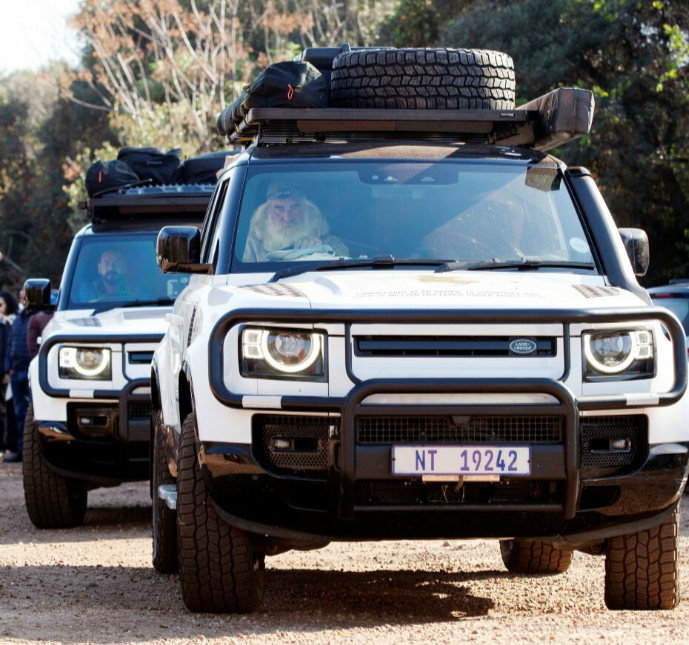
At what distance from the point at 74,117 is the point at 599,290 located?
4134cm

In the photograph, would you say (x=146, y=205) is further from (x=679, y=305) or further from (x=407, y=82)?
(x=407, y=82)

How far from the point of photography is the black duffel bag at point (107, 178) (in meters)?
11.6

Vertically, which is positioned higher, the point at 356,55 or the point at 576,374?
the point at 356,55

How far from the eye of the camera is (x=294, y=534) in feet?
17.1

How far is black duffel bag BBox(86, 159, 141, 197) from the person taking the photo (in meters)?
11.6

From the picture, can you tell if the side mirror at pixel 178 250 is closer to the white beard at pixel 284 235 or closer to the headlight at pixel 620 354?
the white beard at pixel 284 235

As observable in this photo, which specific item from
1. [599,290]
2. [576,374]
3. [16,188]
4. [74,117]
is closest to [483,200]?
[599,290]

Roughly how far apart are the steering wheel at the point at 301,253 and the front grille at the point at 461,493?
1.27 meters

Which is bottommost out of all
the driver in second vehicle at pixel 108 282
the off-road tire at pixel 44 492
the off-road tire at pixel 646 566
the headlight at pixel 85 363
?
the off-road tire at pixel 44 492

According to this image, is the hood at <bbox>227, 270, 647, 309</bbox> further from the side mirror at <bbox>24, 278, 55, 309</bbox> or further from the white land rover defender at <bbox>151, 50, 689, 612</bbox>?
the side mirror at <bbox>24, 278, 55, 309</bbox>

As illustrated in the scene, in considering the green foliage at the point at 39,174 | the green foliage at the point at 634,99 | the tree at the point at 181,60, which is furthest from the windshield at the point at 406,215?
the green foliage at the point at 39,174

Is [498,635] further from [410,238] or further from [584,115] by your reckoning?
[584,115]

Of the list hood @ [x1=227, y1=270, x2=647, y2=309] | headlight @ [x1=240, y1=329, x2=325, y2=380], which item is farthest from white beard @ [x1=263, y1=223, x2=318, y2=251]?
headlight @ [x1=240, y1=329, x2=325, y2=380]

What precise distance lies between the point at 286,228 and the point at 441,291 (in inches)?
42.1
